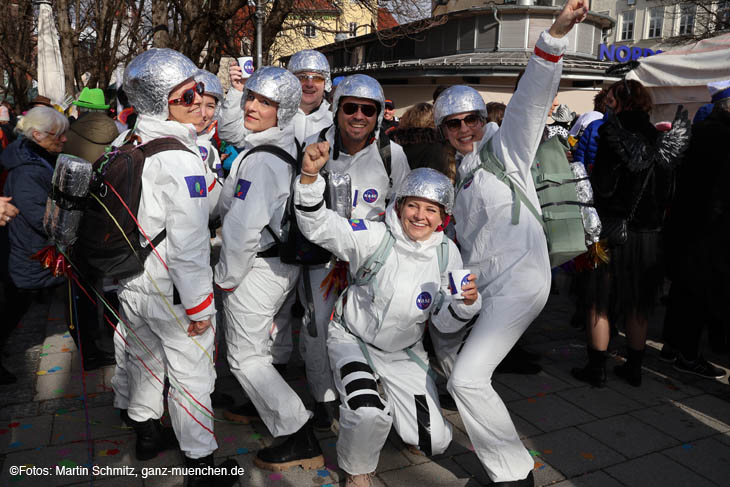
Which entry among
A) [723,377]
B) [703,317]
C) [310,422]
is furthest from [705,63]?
[310,422]

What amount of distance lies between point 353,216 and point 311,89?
1.38 m

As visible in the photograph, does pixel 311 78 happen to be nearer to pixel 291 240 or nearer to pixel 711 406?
pixel 291 240

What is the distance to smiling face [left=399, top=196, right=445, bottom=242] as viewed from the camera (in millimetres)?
3012

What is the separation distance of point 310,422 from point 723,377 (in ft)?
11.0

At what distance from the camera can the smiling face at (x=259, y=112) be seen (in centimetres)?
319

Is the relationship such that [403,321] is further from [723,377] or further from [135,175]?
[723,377]

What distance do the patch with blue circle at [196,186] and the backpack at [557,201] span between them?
138 cm

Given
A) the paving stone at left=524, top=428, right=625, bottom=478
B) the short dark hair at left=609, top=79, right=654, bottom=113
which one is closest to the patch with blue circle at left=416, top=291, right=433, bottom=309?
the paving stone at left=524, top=428, right=625, bottom=478

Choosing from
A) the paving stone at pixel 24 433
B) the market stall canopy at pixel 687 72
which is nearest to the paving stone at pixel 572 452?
the paving stone at pixel 24 433

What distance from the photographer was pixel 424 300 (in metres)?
3.05

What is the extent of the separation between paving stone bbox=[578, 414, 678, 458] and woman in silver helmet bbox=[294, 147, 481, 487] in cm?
113

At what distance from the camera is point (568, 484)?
3078 millimetres

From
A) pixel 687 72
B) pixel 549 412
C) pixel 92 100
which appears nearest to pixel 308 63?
pixel 549 412

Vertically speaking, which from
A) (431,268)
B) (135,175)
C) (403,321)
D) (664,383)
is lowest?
(664,383)
